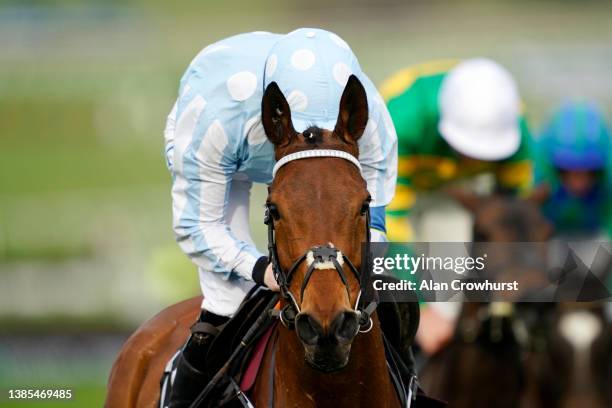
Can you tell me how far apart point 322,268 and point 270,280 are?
0.40 meters

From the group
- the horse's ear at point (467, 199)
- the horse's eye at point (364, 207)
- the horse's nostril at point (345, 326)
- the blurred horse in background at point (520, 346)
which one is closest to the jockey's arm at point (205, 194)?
the horse's eye at point (364, 207)

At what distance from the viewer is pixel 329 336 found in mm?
2816

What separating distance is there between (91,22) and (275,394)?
19.3 m

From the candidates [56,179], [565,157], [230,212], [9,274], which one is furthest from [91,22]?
[230,212]

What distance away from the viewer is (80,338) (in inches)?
424

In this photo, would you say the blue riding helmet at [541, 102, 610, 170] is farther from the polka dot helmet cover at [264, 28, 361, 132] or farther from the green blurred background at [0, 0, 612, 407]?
the green blurred background at [0, 0, 612, 407]

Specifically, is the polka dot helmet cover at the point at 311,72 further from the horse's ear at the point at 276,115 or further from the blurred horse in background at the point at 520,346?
the blurred horse in background at the point at 520,346

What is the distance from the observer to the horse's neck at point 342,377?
315cm

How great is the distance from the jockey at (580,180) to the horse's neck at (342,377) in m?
3.46

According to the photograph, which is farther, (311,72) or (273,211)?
(311,72)

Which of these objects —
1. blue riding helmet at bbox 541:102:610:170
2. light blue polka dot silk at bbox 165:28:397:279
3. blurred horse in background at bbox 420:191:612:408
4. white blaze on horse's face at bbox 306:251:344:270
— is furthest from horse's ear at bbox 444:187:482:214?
white blaze on horse's face at bbox 306:251:344:270

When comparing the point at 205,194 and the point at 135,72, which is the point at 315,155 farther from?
the point at 135,72

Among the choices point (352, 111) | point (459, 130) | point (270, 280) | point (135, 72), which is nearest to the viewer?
point (352, 111)

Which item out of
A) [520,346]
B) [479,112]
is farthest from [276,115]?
[479,112]
